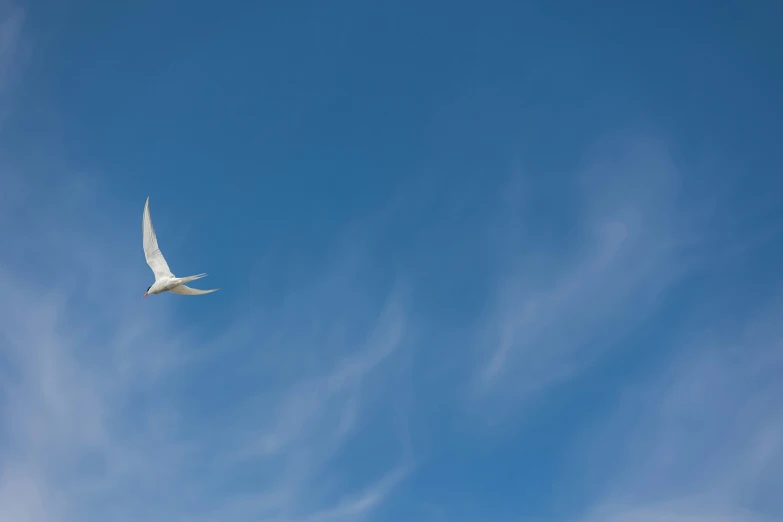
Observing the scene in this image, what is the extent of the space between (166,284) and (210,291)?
4926 millimetres

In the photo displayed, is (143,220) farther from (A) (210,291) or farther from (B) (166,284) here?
(A) (210,291)

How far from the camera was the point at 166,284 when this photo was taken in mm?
51625

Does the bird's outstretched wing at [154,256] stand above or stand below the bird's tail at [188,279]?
above

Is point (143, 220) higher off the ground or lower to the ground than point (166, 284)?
higher

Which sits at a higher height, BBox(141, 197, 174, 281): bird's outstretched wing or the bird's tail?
BBox(141, 197, 174, 281): bird's outstretched wing

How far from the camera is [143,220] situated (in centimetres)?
5128

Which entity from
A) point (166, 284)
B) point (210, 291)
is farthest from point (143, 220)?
point (210, 291)

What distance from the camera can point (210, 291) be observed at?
166ft

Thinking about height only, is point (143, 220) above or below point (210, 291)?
above

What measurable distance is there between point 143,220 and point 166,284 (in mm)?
6748

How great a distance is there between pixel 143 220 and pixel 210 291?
9885mm
